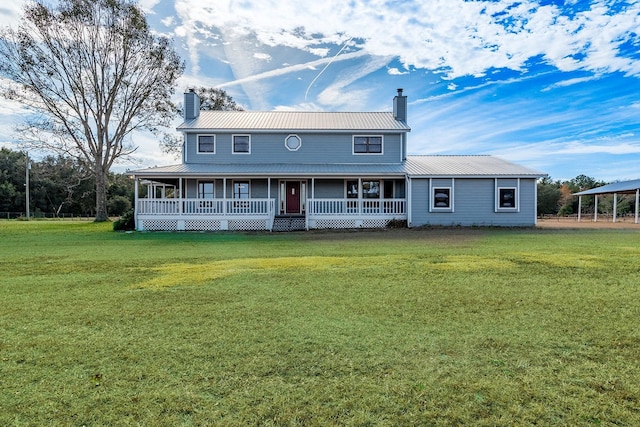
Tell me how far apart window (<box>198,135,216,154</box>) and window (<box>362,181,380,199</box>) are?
9082 millimetres

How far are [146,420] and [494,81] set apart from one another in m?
28.0

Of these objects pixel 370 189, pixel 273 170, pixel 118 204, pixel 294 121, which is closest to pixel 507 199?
pixel 370 189

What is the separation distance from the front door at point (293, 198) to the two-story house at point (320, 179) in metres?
0.06

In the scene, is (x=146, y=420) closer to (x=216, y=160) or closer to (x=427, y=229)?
(x=427, y=229)

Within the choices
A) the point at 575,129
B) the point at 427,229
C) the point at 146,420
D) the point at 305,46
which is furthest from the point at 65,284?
the point at 575,129

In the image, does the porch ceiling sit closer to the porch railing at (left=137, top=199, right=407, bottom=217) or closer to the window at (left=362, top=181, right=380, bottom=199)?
the window at (left=362, top=181, right=380, bottom=199)

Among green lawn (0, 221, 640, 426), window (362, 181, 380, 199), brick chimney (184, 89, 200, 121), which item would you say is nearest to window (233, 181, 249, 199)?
brick chimney (184, 89, 200, 121)

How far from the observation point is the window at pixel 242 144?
21875 millimetres

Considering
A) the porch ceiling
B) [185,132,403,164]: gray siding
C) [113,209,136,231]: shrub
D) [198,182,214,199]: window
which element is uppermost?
[185,132,403,164]: gray siding

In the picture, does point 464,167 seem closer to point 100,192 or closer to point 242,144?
point 242,144

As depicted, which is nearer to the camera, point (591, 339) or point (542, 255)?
point (591, 339)

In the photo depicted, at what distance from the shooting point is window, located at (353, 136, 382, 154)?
22000 mm

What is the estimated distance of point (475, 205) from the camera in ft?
65.8

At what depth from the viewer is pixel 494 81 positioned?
986 inches
